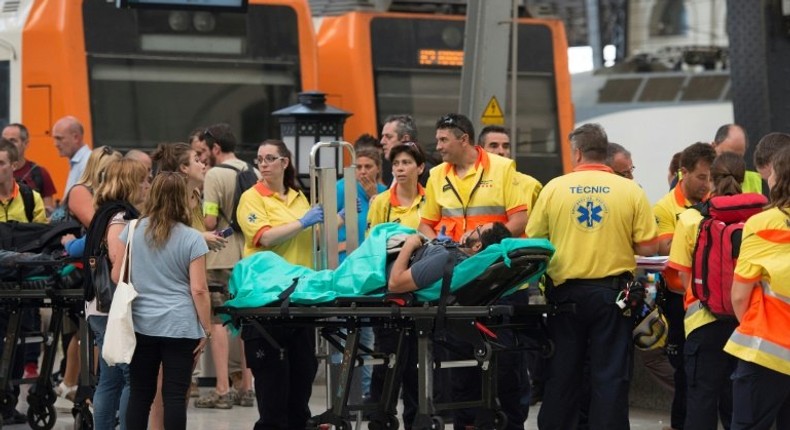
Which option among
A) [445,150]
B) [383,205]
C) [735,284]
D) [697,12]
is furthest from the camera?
[697,12]

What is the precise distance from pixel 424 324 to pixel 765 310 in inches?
69.4

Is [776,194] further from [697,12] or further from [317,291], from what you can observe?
[697,12]

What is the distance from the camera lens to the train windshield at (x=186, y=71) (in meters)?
15.5

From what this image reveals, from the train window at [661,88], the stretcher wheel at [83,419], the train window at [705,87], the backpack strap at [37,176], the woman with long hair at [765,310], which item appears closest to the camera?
the woman with long hair at [765,310]

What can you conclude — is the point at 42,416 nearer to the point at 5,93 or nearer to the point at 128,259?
the point at 128,259

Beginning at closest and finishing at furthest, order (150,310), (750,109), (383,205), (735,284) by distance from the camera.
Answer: (735,284), (150,310), (383,205), (750,109)

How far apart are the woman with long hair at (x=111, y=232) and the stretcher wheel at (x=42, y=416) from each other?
59.8 inches

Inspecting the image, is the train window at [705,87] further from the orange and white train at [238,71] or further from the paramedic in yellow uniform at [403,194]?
the paramedic in yellow uniform at [403,194]

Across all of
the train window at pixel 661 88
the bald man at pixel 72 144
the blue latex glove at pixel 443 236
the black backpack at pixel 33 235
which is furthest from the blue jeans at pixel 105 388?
the train window at pixel 661 88

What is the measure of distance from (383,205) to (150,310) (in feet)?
6.72

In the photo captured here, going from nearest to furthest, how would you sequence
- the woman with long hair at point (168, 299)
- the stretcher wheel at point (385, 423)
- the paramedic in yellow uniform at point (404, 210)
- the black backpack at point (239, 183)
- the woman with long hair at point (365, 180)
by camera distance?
the woman with long hair at point (168, 299) → the stretcher wheel at point (385, 423) → the paramedic in yellow uniform at point (404, 210) → the woman with long hair at point (365, 180) → the black backpack at point (239, 183)

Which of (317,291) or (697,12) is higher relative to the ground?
(697,12)

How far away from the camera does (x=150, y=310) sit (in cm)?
873

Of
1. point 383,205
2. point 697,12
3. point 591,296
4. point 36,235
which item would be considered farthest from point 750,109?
point 697,12
